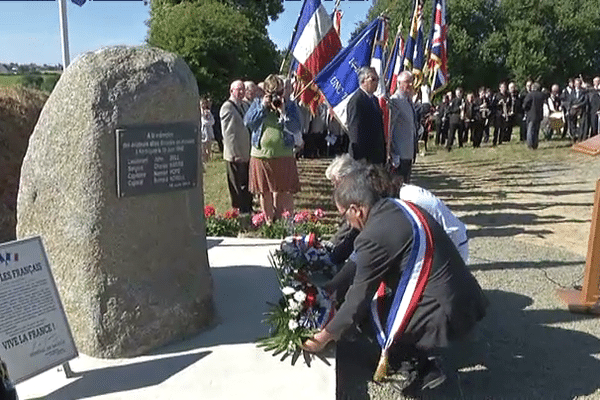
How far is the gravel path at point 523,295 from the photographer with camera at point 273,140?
89.1 inches

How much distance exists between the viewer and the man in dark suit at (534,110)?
16.3 meters

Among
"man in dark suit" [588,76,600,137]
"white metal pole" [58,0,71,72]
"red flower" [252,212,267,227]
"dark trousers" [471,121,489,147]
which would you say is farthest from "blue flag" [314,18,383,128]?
"dark trousers" [471,121,489,147]

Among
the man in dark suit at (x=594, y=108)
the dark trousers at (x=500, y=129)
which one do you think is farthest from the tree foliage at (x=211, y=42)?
the man in dark suit at (x=594, y=108)

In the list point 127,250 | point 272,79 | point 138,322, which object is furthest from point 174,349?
point 272,79

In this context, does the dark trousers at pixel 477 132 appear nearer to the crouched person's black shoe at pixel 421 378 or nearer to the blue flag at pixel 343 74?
the blue flag at pixel 343 74

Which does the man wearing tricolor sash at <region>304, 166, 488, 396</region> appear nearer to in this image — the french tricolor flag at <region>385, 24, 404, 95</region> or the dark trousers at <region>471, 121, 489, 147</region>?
the french tricolor flag at <region>385, 24, 404, 95</region>

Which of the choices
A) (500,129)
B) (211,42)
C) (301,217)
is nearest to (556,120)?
(500,129)

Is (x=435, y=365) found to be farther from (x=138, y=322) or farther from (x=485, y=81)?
(x=485, y=81)

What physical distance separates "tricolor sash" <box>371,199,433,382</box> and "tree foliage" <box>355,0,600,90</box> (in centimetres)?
3172

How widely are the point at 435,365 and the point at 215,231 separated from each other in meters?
3.60

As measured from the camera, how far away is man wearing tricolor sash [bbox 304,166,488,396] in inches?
136

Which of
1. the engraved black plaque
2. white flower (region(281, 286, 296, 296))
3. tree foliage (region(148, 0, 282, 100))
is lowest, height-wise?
white flower (region(281, 286, 296, 296))

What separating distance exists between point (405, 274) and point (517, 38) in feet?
112

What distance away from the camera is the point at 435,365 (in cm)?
375
